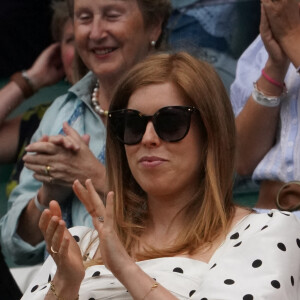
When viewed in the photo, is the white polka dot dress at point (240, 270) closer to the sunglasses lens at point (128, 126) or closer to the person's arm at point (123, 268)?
the person's arm at point (123, 268)

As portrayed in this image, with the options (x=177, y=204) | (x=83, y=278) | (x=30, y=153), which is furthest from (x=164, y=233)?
(x=30, y=153)

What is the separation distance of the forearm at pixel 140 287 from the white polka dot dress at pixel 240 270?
0.39 feet

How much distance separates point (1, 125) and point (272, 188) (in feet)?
5.38

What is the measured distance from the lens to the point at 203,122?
132 inches

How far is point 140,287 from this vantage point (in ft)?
9.87

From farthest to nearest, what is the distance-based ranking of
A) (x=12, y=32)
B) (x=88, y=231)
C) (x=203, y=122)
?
(x=12, y=32)
(x=88, y=231)
(x=203, y=122)

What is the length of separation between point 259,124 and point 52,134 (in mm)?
995

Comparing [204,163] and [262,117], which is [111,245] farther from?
[262,117]

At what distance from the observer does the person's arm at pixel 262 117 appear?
155 inches

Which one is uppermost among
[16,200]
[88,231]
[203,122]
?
[203,122]

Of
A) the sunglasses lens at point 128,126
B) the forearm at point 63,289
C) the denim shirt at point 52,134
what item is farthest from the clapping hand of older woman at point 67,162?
the forearm at point 63,289

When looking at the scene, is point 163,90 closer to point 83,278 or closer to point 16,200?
point 83,278

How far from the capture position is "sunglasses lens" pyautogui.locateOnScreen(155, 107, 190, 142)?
130 inches

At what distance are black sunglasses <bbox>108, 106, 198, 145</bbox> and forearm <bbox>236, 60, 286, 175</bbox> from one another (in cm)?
70
